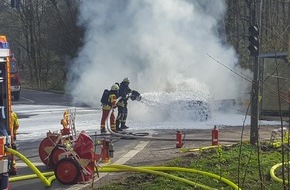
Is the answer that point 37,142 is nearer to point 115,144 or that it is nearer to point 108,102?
point 115,144

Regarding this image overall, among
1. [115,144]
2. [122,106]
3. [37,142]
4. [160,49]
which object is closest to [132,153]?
[115,144]

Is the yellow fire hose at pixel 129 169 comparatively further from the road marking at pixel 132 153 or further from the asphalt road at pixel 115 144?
the road marking at pixel 132 153

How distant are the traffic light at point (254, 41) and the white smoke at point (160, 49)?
25.8 feet

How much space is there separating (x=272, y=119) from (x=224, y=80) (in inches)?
244

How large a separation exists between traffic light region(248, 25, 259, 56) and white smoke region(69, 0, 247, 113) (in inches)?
310

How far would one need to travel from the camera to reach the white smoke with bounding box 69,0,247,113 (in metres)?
21.9

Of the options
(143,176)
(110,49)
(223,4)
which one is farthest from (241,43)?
(143,176)

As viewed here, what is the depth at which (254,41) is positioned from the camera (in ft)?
36.6

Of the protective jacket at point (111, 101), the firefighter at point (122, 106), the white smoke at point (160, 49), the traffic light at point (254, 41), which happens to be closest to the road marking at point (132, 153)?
the protective jacket at point (111, 101)

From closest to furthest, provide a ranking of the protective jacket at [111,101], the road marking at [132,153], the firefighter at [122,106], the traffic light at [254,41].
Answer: the road marking at [132,153], the traffic light at [254,41], the protective jacket at [111,101], the firefighter at [122,106]

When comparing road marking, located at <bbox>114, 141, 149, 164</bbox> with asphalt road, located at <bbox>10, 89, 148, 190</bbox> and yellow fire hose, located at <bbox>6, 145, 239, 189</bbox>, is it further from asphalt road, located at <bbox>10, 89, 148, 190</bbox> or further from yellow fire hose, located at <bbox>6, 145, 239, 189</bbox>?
yellow fire hose, located at <bbox>6, 145, 239, 189</bbox>

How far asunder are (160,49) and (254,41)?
11661 millimetres

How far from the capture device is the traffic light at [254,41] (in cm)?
1105

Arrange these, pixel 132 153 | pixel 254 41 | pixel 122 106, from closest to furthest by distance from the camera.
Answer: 1. pixel 254 41
2. pixel 132 153
3. pixel 122 106
